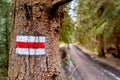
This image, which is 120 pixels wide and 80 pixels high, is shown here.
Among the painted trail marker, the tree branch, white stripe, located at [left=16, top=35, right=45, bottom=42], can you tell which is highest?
the tree branch

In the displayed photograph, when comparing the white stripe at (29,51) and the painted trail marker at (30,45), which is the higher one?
the painted trail marker at (30,45)

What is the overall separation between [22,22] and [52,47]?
341mm

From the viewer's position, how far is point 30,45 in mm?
2373

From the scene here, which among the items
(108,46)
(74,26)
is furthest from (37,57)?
(108,46)

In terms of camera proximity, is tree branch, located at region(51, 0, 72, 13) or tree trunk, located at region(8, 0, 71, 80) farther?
tree trunk, located at region(8, 0, 71, 80)

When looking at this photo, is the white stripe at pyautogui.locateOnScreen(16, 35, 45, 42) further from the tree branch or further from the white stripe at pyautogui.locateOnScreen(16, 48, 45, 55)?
the tree branch

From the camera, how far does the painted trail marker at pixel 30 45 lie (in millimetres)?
2379

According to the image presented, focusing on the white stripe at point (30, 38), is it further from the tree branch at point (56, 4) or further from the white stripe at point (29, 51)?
the tree branch at point (56, 4)

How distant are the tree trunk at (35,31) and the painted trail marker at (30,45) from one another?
28mm

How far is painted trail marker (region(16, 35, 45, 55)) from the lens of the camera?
238cm

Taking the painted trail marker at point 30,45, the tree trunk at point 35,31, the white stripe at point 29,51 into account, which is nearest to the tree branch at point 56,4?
the tree trunk at point 35,31

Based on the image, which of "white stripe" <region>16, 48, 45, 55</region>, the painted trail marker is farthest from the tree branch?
"white stripe" <region>16, 48, 45, 55</region>

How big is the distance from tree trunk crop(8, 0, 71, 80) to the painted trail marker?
28 millimetres

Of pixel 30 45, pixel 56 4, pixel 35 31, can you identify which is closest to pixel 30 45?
pixel 30 45
